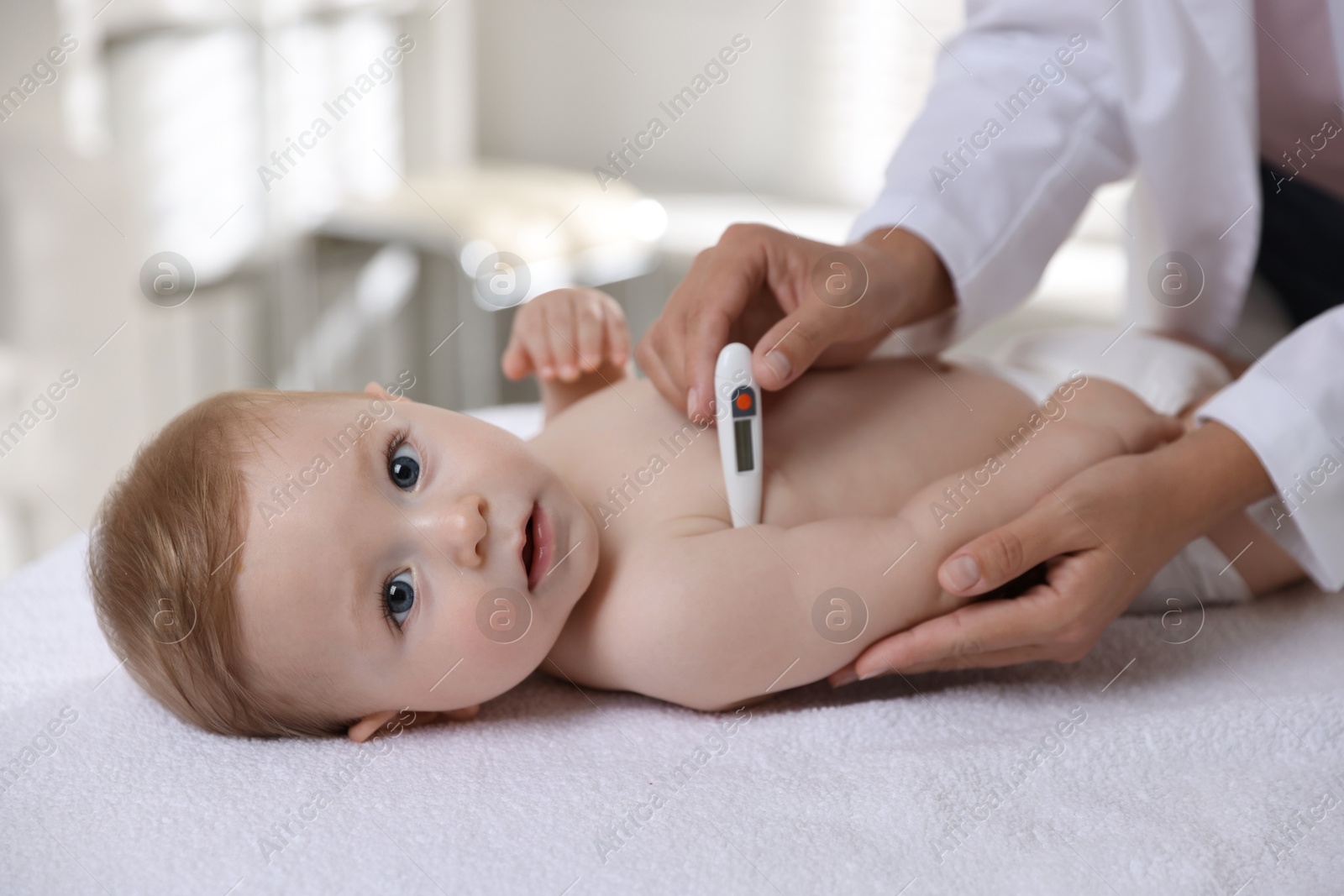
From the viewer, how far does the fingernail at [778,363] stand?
867mm

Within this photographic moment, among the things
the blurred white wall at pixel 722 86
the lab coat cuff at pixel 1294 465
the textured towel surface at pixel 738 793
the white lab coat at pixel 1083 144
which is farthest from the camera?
the blurred white wall at pixel 722 86

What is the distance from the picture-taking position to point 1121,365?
3.80 feet

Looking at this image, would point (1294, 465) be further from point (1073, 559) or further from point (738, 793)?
point (738, 793)

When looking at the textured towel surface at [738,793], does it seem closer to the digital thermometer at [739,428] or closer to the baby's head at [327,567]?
the baby's head at [327,567]

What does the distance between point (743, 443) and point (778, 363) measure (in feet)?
0.23

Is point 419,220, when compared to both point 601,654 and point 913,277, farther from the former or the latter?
point 601,654

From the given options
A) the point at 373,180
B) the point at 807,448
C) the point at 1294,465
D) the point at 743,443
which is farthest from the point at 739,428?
the point at 373,180

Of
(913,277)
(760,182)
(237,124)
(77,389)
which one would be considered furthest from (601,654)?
(760,182)

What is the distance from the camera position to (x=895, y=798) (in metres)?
0.72

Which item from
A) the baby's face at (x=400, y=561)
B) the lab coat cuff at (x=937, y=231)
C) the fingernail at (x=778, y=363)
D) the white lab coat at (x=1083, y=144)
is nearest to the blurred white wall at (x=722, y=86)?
the white lab coat at (x=1083, y=144)

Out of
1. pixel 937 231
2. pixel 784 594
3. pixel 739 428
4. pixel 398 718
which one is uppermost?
pixel 937 231

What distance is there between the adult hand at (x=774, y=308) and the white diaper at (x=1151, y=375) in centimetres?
19

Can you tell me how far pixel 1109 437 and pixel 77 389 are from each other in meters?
1.58

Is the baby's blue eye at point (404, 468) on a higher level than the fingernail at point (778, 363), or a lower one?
lower
